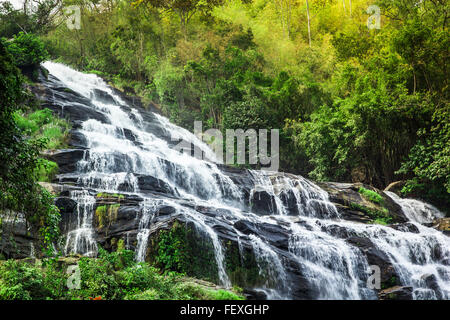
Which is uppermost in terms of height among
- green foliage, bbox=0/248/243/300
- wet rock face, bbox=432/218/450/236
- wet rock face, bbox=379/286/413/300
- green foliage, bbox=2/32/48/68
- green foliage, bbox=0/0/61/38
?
green foliage, bbox=0/0/61/38

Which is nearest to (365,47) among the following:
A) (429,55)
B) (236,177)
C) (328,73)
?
(328,73)

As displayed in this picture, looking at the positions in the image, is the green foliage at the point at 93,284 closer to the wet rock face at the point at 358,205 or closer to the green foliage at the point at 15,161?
the green foliage at the point at 15,161

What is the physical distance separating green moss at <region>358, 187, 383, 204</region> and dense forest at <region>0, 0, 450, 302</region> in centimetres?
193

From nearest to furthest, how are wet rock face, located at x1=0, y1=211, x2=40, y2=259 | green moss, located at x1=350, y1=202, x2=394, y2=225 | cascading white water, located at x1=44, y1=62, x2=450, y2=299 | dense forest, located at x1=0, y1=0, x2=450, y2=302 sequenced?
wet rock face, located at x1=0, y1=211, x2=40, y2=259
cascading white water, located at x1=44, y1=62, x2=450, y2=299
green moss, located at x1=350, y1=202, x2=394, y2=225
dense forest, located at x1=0, y1=0, x2=450, y2=302

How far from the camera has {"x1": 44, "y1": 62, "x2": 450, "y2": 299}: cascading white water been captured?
8.21 meters

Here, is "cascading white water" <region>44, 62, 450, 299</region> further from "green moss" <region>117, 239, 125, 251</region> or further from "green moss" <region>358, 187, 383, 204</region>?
"green moss" <region>358, 187, 383, 204</region>

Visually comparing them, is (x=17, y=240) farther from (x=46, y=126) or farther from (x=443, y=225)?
(x=443, y=225)

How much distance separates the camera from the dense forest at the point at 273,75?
13180 mm

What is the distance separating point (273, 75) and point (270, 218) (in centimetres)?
1459

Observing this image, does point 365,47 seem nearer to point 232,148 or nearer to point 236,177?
point 232,148

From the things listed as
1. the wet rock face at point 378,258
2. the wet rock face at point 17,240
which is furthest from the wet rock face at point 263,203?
the wet rock face at point 17,240

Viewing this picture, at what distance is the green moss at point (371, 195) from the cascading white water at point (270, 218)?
1275 millimetres

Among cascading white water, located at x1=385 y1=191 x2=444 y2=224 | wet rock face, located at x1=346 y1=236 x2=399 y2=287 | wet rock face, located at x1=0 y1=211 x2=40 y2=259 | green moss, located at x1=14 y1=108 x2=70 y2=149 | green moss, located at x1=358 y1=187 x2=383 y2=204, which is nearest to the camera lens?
wet rock face, located at x1=0 y1=211 x2=40 y2=259

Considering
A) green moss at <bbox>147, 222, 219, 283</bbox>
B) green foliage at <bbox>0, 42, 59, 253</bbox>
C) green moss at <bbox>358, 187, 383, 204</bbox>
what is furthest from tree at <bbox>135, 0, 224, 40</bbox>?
green foliage at <bbox>0, 42, 59, 253</bbox>
